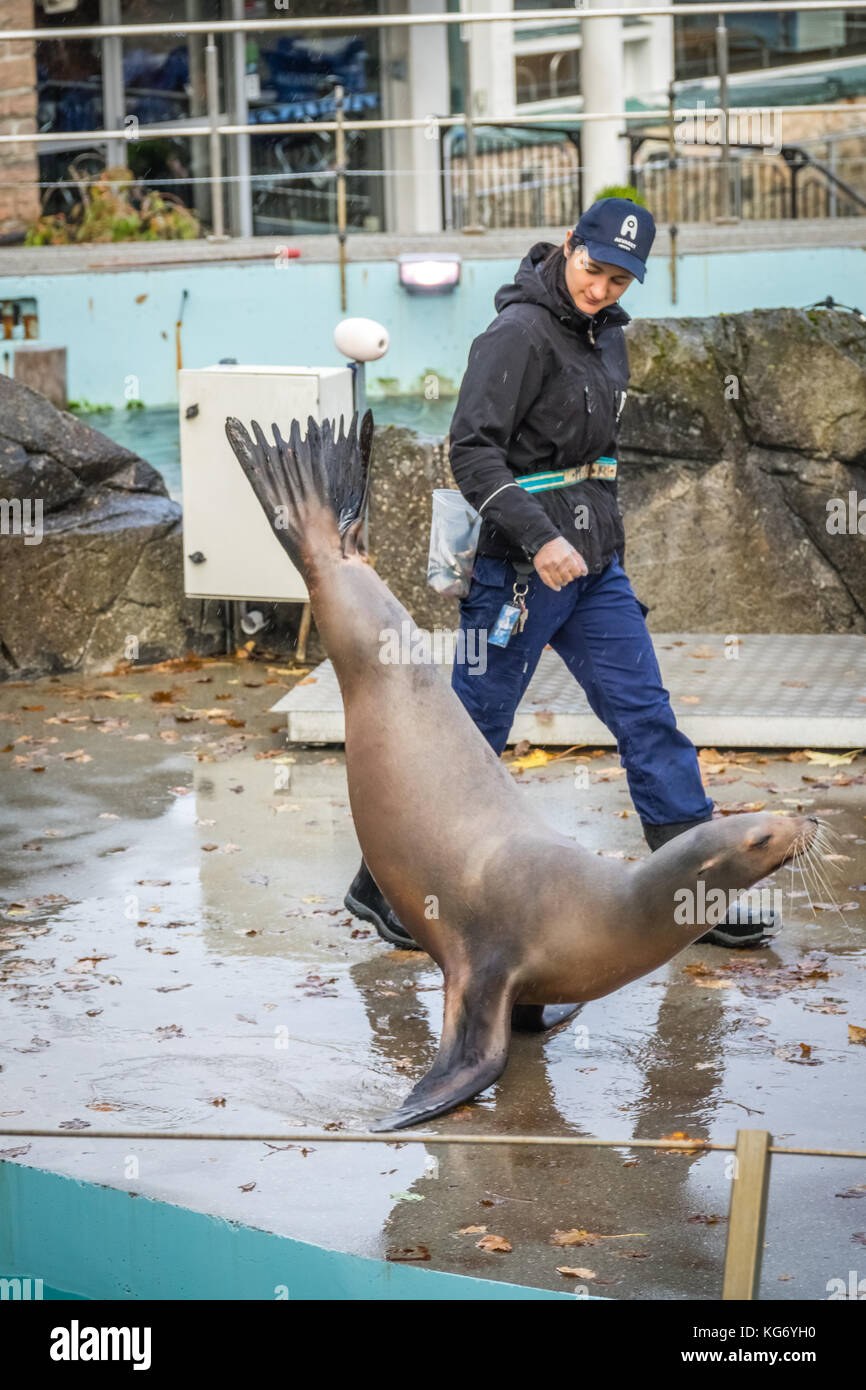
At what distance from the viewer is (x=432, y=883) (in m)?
4.50

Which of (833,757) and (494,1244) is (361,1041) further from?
(833,757)

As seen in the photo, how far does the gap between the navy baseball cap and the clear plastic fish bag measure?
803 millimetres

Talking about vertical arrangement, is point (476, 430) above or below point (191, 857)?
above

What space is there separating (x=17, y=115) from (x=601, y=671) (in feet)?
40.8

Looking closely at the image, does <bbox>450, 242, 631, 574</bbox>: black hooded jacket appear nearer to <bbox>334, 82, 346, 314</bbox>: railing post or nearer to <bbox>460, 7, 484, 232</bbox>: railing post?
<bbox>334, 82, 346, 314</bbox>: railing post

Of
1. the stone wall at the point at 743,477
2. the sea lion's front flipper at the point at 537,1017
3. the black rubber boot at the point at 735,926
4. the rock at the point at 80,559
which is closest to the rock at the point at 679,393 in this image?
the stone wall at the point at 743,477

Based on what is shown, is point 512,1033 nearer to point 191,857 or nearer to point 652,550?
point 191,857

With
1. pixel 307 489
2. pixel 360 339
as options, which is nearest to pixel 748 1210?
pixel 307 489

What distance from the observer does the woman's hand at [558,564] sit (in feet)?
15.6

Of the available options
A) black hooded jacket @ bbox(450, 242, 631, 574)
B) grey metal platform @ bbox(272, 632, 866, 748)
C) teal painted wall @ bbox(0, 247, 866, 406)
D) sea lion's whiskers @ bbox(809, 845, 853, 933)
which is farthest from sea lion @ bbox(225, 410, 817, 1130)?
teal painted wall @ bbox(0, 247, 866, 406)

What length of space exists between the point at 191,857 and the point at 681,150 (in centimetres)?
1590

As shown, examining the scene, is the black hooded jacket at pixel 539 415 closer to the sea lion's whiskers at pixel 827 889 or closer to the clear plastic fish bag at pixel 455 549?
the clear plastic fish bag at pixel 455 549

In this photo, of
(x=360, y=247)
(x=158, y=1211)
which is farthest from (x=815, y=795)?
(x=360, y=247)

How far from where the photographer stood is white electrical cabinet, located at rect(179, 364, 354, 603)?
28.1ft
